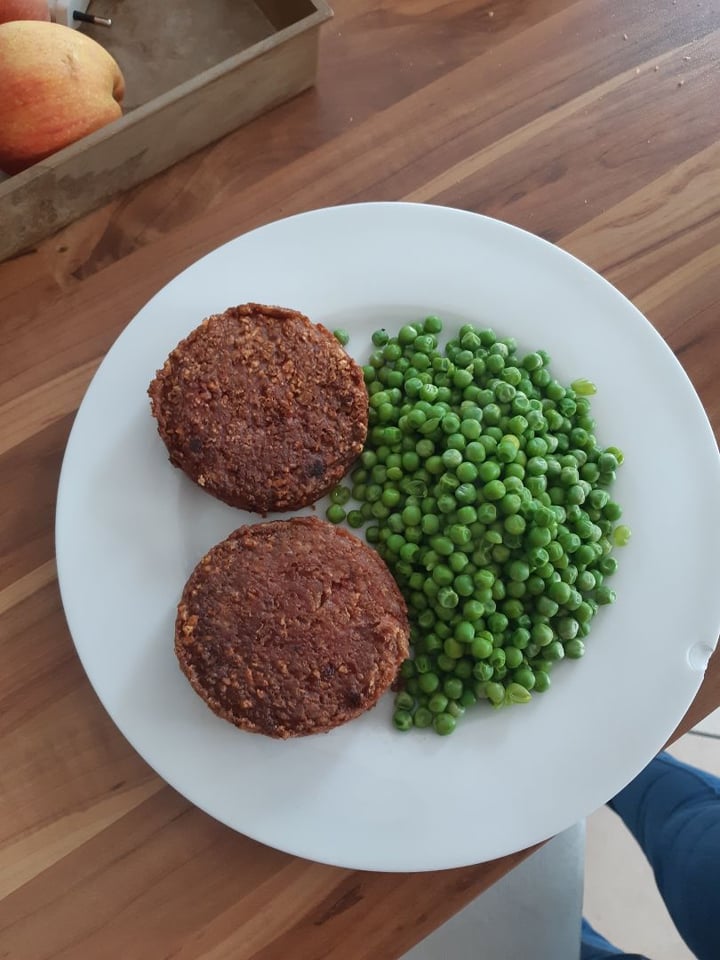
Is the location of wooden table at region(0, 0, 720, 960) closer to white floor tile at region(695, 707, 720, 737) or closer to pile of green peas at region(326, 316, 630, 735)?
pile of green peas at region(326, 316, 630, 735)

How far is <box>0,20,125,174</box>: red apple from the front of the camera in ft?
5.48

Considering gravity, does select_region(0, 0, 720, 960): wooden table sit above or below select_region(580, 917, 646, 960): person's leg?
above

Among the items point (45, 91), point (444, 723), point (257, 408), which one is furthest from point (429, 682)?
point (45, 91)

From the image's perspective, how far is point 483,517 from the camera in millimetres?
1547

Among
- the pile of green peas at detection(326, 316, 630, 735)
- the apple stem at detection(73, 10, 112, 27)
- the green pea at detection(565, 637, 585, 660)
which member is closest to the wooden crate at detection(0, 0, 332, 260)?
the apple stem at detection(73, 10, 112, 27)

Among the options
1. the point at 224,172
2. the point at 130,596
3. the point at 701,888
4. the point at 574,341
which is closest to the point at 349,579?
the point at 130,596

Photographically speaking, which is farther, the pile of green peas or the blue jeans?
the blue jeans

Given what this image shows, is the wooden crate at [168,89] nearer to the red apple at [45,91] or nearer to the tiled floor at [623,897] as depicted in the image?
the red apple at [45,91]

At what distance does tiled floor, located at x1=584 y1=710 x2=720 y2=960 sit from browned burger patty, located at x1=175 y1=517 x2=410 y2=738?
5.18 ft

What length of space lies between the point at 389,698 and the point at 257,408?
2.02 feet

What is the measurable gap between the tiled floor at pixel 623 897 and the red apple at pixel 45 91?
8.00ft

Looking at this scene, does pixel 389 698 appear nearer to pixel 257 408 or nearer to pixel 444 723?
pixel 444 723

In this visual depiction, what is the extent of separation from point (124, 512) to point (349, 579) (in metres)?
0.47

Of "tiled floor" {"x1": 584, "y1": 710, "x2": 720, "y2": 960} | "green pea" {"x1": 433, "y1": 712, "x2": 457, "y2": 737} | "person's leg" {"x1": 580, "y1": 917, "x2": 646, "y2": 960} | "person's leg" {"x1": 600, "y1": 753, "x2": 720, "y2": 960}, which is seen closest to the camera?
"green pea" {"x1": 433, "y1": 712, "x2": 457, "y2": 737}
